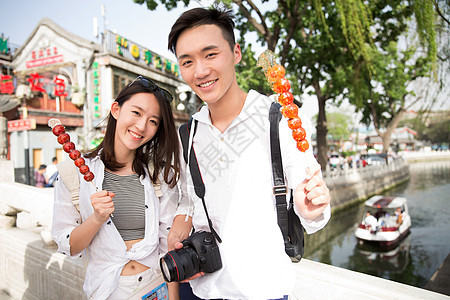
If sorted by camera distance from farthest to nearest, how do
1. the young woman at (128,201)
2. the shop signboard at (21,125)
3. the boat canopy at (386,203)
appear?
the boat canopy at (386,203)
the shop signboard at (21,125)
the young woman at (128,201)

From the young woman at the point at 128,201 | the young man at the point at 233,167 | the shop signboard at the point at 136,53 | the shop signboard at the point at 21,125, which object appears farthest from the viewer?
the shop signboard at the point at 136,53

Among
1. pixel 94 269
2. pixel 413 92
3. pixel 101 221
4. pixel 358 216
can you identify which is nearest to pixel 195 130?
pixel 101 221

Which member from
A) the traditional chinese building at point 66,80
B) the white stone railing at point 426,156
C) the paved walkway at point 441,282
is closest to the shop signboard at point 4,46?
the traditional chinese building at point 66,80

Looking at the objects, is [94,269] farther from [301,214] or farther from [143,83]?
[301,214]

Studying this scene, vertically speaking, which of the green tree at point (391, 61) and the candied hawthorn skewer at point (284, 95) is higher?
the green tree at point (391, 61)

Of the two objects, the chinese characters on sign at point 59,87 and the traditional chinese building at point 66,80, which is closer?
the traditional chinese building at point 66,80

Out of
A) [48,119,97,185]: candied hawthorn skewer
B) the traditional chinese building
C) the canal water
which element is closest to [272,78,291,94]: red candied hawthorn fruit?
[48,119,97,185]: candied hawthorn skewer

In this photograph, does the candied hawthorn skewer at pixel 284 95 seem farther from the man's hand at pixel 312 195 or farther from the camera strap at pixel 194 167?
the camera strap at pixel 194 167

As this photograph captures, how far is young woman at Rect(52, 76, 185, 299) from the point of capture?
1.63m

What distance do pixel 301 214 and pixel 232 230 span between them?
0.34 meters

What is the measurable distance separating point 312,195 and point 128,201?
3.69 feet

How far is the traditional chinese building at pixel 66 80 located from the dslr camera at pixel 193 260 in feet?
38.6

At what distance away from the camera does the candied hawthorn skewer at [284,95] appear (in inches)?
43.3

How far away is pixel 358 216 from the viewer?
49.0 feet
